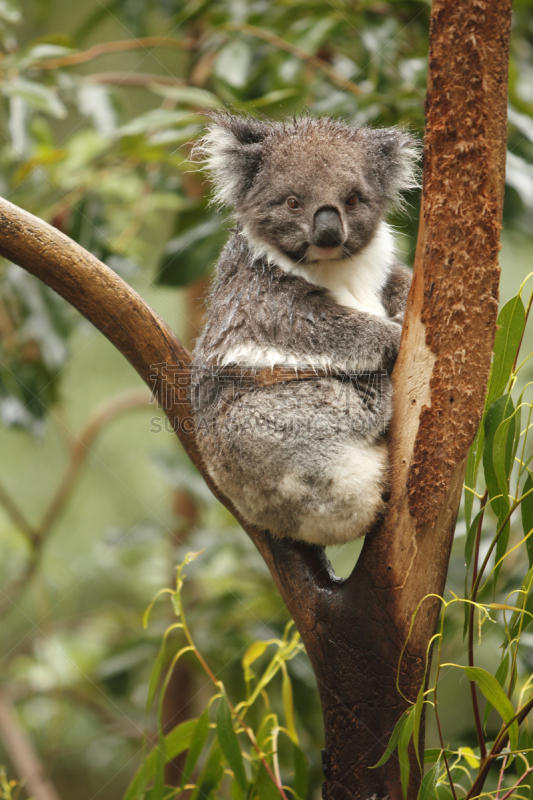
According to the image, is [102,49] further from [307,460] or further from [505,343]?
[505,343]

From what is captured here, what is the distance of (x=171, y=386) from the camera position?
70.6 inches

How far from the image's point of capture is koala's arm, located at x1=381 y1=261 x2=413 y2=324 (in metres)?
1.92

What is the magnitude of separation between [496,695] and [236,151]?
4.98 feet

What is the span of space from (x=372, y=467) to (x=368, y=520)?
0.40 feet

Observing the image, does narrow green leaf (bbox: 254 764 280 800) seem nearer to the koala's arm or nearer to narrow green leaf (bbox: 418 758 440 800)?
narrow green leaf (bbox: 418 758 440 800)

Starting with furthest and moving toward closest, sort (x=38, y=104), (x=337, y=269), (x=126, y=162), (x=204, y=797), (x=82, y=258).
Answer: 1. (x=126, y=162)
2. (x=38, y=104)
3. (x=337, y=269)
4. (x=204, y=797)
5. (x=82, y=258)

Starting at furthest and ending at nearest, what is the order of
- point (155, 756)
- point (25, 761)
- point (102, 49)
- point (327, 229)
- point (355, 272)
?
point (25, 761), point (102, 49), point (355, 272), point (327, 229), point (155, 756)

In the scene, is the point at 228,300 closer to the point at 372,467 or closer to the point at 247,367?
the point at 247,367

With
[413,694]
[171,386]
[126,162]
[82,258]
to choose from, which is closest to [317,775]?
[413,694]

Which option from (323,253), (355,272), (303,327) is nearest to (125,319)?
(303,327)

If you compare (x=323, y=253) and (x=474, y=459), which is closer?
(x=474, y=459)

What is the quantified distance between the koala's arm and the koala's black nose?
0.95 ft

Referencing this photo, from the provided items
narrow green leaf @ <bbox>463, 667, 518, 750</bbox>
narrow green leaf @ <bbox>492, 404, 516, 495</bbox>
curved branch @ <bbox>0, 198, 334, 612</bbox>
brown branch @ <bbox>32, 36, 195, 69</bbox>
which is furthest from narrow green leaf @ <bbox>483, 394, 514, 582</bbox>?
brown branch @ <bbox>32, 36, 195, 69</bbox>

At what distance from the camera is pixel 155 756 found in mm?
1594
